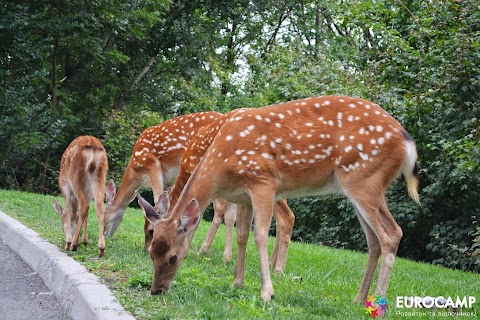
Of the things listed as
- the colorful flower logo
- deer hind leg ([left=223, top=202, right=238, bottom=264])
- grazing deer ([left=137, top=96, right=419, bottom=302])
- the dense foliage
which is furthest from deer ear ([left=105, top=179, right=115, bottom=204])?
the colorful flower logo

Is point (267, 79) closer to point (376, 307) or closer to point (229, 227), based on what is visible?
point (229, 227)

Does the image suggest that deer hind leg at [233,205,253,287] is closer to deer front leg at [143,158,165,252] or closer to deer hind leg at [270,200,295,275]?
deer hind leg at [270,200,295,275]

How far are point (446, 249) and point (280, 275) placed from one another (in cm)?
649

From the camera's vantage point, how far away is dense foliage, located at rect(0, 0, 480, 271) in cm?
1298

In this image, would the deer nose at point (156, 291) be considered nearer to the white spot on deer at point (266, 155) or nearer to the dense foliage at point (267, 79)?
the white spot on deer at point (266, 155)

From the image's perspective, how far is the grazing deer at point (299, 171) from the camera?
6.20 meters

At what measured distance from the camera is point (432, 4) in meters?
13.7

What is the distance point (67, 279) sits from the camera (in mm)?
6383

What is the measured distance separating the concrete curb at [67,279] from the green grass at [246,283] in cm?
14

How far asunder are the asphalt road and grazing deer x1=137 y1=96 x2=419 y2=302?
1020 millimetres

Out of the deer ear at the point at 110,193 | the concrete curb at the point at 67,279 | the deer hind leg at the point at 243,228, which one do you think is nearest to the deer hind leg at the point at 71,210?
the concrete curb at the point at 67,279

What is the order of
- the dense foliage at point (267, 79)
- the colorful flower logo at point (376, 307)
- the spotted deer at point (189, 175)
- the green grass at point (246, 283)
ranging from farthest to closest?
the dense foliage at point (267, 79) → the spotted deer at point (189, 175) → the colorful flower logo at point (376, 307) → the green grass at point (246, 283)

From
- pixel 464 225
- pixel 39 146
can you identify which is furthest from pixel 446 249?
pixel 39 146

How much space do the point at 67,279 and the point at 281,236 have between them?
2.94 m
